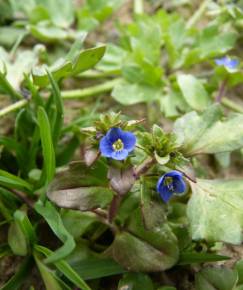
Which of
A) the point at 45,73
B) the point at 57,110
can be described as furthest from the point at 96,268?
the point at 45,73

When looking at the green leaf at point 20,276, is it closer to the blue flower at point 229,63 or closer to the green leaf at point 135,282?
the green leaf at point 135,282

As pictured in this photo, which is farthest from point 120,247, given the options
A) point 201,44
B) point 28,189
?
point 201,44

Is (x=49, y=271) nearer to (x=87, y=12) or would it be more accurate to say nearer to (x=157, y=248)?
(x=157, y=248)

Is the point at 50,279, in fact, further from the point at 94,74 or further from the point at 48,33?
the point at 48,33

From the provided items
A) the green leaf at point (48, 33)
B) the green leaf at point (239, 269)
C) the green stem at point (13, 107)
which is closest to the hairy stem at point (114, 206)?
the green leaf at point (239, 269)

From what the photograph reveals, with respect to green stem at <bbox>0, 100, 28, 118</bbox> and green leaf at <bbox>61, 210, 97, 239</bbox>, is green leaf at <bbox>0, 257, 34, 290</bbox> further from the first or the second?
green stem at <bbox>0, 100, 28, 118</bbox>
